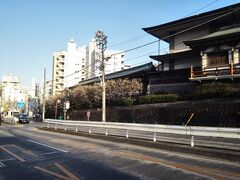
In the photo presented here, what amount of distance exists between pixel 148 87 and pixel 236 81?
14.8 m

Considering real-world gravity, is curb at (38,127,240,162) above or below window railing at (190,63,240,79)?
below

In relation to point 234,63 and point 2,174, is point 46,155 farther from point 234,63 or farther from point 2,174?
point 234,63

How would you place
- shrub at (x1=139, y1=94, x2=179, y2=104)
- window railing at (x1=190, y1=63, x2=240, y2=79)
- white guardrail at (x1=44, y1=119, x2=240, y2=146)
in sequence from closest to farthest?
white guardrail at (x1=44, y1=119, x2=240, y2=146) → window railing at (x1=190, y1=63, x2=240, y2=79) → shrub at (x1=139, y1=94, x2=179, y2=104)

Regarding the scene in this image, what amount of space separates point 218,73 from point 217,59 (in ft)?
8.54

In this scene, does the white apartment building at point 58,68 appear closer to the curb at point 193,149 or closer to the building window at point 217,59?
the building window at point 217,59

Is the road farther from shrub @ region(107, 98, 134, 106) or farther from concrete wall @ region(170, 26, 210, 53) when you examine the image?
concrete wall @ region(170, 26, 210, 53)

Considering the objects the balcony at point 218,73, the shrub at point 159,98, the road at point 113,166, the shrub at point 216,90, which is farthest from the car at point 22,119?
the road at point 113,166

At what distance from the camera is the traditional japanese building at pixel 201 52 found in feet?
104

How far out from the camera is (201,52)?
34594 millimetres

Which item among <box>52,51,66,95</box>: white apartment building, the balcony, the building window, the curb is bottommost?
the curb

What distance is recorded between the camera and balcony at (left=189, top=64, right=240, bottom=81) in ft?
98.2

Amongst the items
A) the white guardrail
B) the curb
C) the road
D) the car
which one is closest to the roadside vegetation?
the car

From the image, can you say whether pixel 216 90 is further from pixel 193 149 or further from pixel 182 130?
pixel 193 149

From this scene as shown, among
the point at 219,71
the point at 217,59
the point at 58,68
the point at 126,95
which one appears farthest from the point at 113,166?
the point at 58,68
